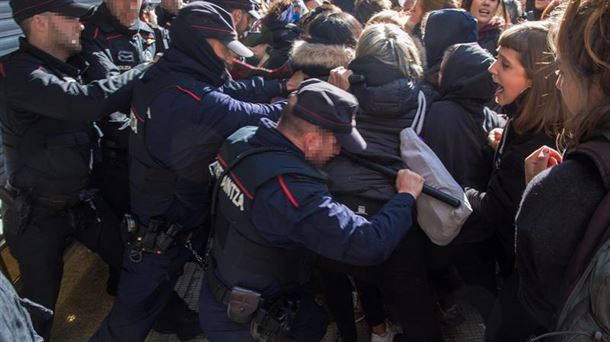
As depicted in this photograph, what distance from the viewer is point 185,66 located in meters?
2.25

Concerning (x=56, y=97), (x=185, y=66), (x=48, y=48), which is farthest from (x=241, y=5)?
(x=56, y=97)

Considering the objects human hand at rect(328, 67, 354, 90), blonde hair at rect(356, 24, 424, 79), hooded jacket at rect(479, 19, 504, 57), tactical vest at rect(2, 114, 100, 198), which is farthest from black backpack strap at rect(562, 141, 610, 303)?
hooded jacket at rect(479, 19, 504, 57)

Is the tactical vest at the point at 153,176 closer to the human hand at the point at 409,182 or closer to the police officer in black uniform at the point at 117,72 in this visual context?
the police officer in black uniform at the point at 117,72

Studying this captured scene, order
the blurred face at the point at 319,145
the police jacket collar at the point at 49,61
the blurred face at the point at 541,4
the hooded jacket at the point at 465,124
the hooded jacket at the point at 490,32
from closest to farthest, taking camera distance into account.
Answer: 1. the blurred face at the point at 319,145
2. the hooded jacket at the point at 465,124
3. the police jacket collar at the point at 49,61
4. the hooded jacket at the point at 490,32
5. the blurred face at the point at 541,4

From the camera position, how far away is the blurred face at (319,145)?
5.78 feet

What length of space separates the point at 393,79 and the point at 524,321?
1163mm

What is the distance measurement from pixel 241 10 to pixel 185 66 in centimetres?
86

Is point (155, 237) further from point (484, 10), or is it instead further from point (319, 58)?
point (484, 10)

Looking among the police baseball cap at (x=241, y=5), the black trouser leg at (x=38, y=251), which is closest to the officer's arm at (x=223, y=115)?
the police baseball cap at (x=241, y=5)

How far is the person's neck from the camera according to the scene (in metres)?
2.46

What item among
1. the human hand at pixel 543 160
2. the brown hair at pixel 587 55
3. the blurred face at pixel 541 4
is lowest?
the blurred face at pixel 541 4

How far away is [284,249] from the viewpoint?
1897mm

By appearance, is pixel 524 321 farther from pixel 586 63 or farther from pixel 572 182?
pixel 586 63

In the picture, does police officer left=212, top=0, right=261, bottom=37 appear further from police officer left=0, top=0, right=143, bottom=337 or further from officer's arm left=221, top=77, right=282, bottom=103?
police officer left=0, top=0, right=143, bottom=337
